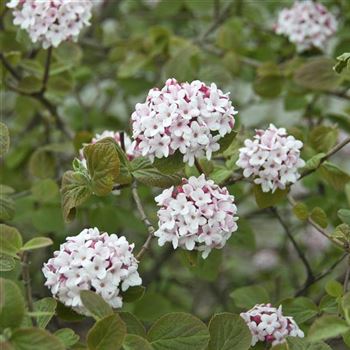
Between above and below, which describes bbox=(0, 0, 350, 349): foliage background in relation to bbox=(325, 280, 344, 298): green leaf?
below

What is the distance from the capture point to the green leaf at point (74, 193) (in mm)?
1217

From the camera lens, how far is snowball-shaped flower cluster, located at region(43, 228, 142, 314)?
105cm

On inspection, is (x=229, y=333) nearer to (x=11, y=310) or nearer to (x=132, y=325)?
(x=132, y=325)

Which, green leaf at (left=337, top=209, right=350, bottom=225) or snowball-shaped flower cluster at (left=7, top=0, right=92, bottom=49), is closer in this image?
green leaf at (left=337, top=209, right=350, bottom=225)

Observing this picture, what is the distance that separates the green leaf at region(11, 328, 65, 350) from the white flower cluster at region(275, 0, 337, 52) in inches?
46.9

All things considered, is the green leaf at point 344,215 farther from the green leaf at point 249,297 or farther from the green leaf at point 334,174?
the green leaf at point 249,297

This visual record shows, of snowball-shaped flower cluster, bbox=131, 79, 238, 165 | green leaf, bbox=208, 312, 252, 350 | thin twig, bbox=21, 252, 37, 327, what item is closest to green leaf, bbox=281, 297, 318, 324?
green leaf, bbox=208, 312, 252, 350

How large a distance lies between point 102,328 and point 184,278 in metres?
1.74

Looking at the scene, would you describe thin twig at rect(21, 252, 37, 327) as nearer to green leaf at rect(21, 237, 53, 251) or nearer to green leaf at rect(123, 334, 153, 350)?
green leaf at rect(21, 237, 53, 251)

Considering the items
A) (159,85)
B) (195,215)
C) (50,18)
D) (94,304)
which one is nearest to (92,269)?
(94,304)

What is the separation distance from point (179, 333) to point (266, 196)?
0.32m

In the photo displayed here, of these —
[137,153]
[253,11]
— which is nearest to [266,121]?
[253,11]

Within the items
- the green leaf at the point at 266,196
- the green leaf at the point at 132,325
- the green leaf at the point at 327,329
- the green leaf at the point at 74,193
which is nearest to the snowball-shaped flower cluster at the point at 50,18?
the green leaf at the point at 74,193

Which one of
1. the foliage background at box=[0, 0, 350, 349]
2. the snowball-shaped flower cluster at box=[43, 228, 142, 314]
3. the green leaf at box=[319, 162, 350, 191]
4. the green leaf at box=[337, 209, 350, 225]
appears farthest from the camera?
the foliage background at box=[0, 0, 350, 349]
